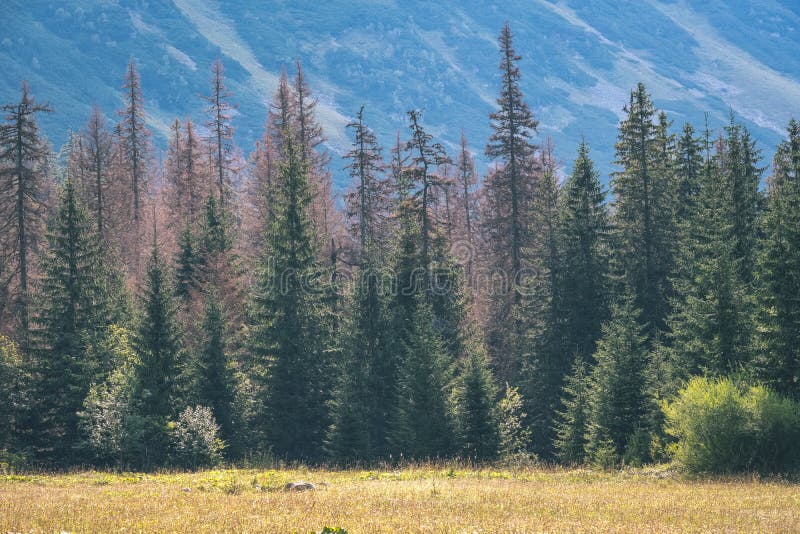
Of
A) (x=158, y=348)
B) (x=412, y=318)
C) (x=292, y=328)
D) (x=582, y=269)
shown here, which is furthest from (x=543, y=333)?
(x=158, y=348)

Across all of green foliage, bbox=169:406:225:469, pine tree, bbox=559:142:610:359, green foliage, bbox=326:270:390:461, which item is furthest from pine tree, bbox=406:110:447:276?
green foliage, bbox=169:406:225:469

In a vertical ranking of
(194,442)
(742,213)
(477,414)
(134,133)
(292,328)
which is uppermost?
(134,133)

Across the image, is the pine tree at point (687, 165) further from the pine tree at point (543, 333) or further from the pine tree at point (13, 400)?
the pine tree at point (13, 400)

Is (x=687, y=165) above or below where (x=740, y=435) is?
above

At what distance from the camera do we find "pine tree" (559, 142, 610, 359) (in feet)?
150

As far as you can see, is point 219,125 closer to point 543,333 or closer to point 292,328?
point 292,328

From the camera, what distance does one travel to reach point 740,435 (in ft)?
78.7

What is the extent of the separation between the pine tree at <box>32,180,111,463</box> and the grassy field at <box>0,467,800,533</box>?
48.9 ft

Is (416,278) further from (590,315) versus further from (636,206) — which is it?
(636,206)

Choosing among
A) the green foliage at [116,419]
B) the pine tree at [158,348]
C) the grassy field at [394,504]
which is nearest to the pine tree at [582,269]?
the pine tree at [158,348]

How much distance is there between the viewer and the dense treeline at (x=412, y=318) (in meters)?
32.9

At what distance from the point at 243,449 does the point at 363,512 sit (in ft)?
85.2

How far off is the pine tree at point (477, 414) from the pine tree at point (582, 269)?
10.6 m

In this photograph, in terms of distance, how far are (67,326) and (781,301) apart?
3306 centimetres
